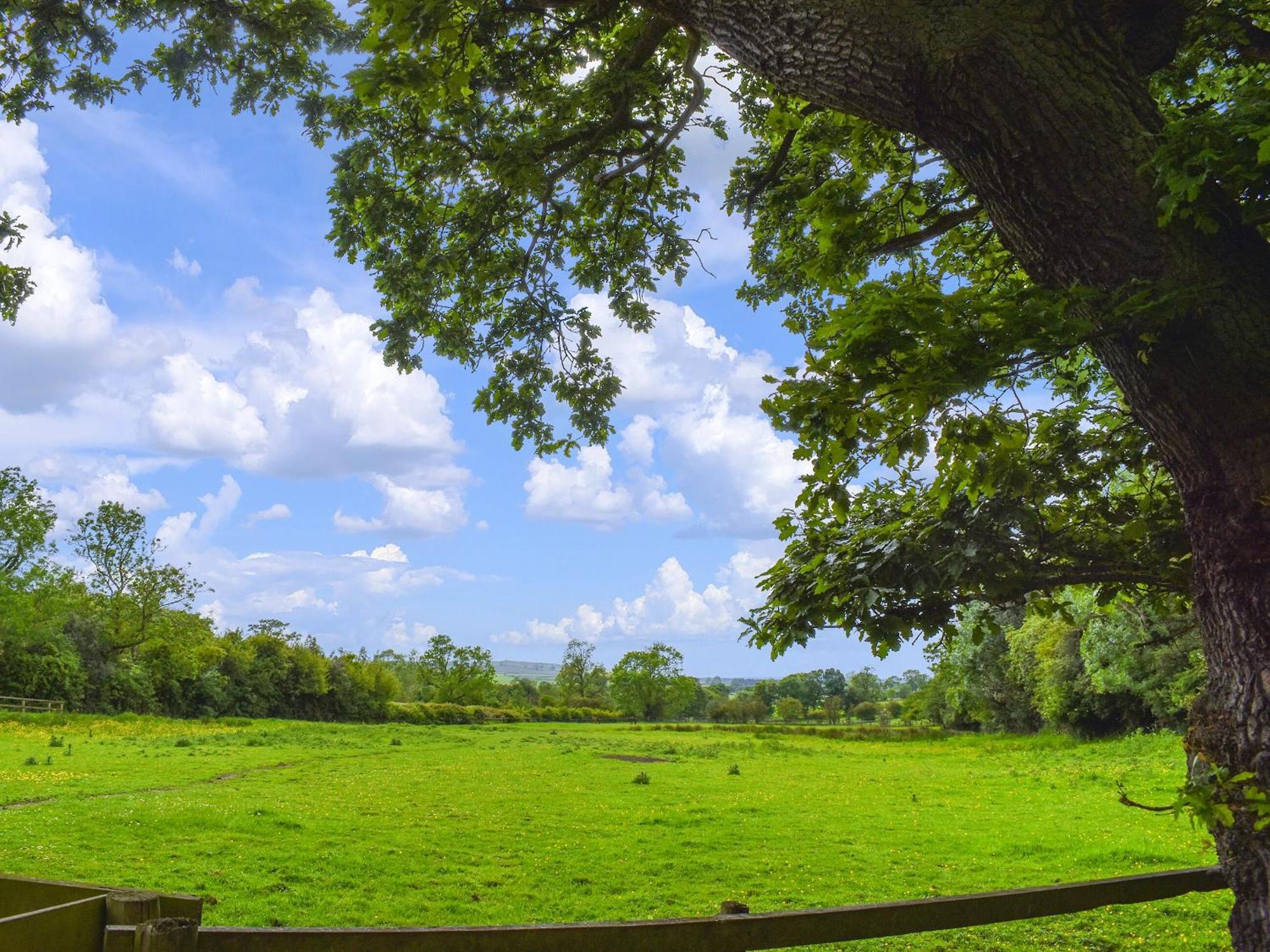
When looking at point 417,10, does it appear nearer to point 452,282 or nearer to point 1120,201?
point 1120,201

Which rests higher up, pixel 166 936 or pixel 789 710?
pixel 166 936

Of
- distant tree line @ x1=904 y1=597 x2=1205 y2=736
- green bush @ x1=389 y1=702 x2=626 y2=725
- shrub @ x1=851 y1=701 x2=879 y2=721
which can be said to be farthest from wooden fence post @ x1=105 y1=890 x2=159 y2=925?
shrub @ x1=851 y1=701 x2=879 y2=721

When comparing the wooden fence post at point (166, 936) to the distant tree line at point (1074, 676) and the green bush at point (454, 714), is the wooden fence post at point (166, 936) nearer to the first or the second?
the distant tree line at point (1074, 676)

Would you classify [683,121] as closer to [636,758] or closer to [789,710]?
[636,758]

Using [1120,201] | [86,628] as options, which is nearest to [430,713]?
[86,628]

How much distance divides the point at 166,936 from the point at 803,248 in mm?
8110

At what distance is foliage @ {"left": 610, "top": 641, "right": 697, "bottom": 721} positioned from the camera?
8725 centimetres

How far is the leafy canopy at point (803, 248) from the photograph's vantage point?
3.35 metres

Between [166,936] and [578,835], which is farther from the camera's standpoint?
[578,835]

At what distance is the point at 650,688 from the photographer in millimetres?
87000

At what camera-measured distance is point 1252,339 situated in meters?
3.52

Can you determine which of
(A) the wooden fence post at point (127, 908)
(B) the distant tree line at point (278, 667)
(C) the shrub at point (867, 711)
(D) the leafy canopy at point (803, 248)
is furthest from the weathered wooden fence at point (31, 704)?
(C) the shrub at point (867, 711)

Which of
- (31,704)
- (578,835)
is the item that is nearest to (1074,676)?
(578,835)

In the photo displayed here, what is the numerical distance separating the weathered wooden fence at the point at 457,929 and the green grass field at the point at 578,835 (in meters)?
6.80
